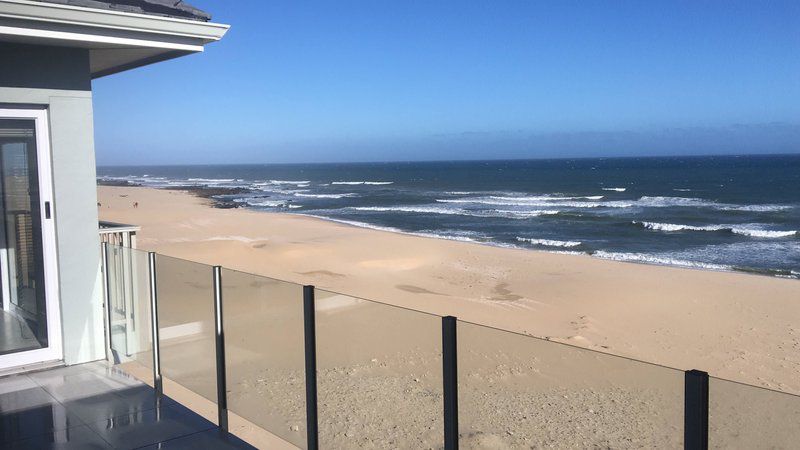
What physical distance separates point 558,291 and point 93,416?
12.0 meters

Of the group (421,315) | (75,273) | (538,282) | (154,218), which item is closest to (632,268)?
(538,282)

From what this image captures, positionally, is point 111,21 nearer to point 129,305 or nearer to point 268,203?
point 129,305

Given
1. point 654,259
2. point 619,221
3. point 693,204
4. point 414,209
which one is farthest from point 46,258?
point 693,204

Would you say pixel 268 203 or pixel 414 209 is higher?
pixel 268 203

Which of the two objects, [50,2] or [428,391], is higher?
[50,2]

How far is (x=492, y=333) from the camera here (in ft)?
10.1

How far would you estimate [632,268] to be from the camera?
19219 millimetres

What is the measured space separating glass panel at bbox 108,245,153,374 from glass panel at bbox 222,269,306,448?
1.37m

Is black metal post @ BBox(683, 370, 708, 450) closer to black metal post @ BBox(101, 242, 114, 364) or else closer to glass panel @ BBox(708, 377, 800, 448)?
glass panel @ BBox(708, 377, 800, 448)

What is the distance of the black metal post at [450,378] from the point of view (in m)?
3.20

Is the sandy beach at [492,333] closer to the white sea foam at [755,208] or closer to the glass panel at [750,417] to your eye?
the glass panel at [750,417]

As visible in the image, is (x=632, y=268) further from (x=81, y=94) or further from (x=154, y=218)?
(x=154, y=218)

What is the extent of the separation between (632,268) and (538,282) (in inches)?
151

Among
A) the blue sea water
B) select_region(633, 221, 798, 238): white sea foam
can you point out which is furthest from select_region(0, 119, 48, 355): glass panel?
select_region(633, 221, 798, 238): white sea foam
